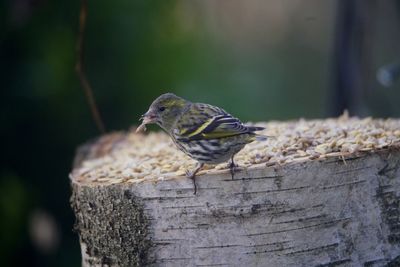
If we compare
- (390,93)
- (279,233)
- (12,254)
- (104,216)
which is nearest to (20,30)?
(12,254)

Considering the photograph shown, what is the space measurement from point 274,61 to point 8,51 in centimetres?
513

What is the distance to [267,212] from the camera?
12.1ft

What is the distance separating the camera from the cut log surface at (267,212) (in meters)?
3.71

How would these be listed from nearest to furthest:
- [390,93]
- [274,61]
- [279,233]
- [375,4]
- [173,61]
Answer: [279,233]
[375,4]
[173,61]
[390,93]
[274,61]

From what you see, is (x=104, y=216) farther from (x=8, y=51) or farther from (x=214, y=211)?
(x=8, y=51)

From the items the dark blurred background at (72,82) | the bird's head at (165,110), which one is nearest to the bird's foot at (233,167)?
the bird's head at (165,110)

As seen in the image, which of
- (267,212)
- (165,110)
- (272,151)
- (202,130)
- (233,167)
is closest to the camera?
(267,212)

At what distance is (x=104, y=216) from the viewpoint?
155 inches

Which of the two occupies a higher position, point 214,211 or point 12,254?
point 214,211

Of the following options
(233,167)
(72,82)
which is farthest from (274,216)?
(72,82)

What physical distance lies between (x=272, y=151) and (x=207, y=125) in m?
0.45

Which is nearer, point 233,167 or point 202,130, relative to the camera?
point 233,167

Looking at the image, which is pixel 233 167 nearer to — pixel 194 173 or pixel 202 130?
pixel 194 173

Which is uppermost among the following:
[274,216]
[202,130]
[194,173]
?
[202,130]
